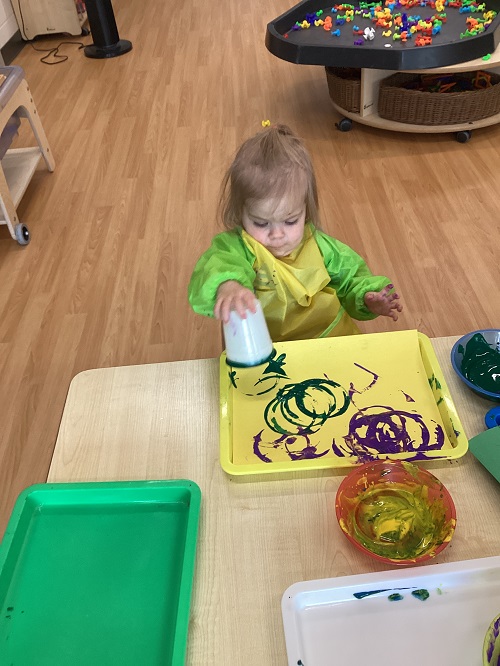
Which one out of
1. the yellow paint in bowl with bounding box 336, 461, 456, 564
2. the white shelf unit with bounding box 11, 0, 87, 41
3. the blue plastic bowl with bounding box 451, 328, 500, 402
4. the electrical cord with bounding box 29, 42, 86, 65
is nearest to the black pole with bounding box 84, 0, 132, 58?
the electrical cord with bounding box 29, 42, 86, 65

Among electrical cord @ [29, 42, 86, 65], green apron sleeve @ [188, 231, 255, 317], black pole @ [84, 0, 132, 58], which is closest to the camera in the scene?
green apron sleeve @ [188, 231, 255, 317]

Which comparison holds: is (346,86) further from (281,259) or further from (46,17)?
(46,17)

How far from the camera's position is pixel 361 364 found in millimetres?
834

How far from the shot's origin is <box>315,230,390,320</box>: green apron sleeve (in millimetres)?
1045

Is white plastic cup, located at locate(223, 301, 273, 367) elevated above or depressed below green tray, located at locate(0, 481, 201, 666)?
above

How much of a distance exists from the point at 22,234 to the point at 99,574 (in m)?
1.74

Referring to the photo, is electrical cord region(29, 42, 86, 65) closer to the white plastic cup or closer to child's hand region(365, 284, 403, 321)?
child's hand region(365, 284, 403, 321)

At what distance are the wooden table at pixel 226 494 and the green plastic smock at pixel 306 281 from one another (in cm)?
20

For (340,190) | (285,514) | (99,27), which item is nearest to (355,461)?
(285,514)

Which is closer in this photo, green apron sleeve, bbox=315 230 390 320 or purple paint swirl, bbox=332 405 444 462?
purple paint swirl, bbox=332 405 444 462

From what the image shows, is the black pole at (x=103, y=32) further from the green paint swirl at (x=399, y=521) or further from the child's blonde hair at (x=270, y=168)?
the green paint swirl at (x=399, y=521)

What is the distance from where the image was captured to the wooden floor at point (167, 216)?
5.60 feet

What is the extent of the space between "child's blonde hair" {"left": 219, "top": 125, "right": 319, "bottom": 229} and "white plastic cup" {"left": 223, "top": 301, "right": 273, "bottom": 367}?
0.76ft

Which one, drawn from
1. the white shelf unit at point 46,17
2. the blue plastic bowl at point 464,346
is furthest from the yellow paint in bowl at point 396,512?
the white shelf unit at point 46,17
